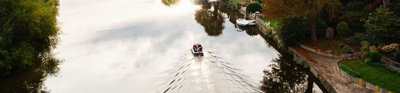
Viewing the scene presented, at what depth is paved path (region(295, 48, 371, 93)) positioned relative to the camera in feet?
82.3

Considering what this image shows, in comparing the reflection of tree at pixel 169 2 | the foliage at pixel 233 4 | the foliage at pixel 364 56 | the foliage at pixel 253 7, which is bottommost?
the foliage at pixel 364 56

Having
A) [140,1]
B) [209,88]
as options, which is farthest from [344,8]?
[140,1]

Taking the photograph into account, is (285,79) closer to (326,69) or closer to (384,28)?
(326,69)

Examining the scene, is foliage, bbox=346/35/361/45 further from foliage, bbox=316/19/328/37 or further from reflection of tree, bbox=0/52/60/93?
reflection of tree, bbox=0/52/60/93

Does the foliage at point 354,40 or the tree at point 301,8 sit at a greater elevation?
the tree at point 301,8

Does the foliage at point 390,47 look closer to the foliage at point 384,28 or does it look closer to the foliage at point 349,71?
the foliage at point 384,28

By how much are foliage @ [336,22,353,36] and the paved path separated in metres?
6.67

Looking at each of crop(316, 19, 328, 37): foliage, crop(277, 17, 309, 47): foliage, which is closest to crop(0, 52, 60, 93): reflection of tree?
crop(277, 17, 309, 47): foliage

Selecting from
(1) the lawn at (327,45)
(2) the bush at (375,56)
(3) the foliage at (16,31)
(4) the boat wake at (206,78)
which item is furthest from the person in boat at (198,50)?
(3) the foliage at (16,31)

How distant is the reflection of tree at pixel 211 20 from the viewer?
178ft

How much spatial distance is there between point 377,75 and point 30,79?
35.3m

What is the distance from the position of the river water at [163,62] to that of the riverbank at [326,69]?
37.4 inches

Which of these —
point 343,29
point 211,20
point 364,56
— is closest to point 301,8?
point 343,29

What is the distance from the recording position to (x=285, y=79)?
3038cm
